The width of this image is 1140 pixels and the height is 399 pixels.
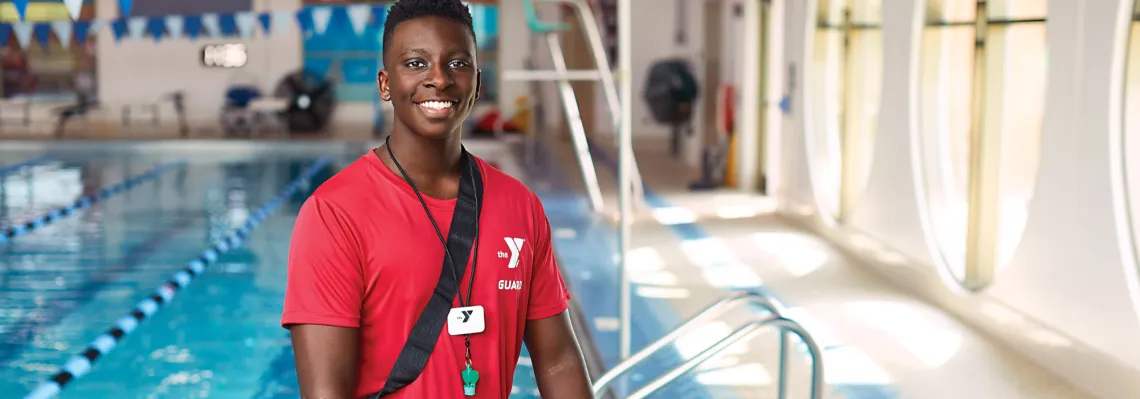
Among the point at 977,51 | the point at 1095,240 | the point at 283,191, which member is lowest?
the point at 283,191

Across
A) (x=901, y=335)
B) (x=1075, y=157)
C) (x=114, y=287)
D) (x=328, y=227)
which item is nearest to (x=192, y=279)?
(x=114, y=287)

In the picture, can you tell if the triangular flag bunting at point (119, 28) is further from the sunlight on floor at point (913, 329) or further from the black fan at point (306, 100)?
the sunlight on floor at point (913, 329)

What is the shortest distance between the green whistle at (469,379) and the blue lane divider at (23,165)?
1381cm

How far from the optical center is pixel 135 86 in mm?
21609

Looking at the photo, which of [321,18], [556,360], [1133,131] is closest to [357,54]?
[321,18]

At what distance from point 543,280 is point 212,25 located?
1898 cm

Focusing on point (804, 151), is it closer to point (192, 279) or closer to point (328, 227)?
point (192, 279)

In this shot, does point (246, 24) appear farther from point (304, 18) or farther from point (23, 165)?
point (23, 165)

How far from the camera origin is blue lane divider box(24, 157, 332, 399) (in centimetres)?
539

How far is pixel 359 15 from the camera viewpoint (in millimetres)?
14992

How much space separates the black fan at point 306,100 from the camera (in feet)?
65.3

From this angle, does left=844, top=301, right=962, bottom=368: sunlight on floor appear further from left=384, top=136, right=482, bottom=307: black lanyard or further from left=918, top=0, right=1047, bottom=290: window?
left=384, top=136, right=482, bottom=307: black lanyard

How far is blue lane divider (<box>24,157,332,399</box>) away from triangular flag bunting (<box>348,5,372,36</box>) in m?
3.84

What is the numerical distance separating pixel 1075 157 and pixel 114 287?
5285 millimetres
